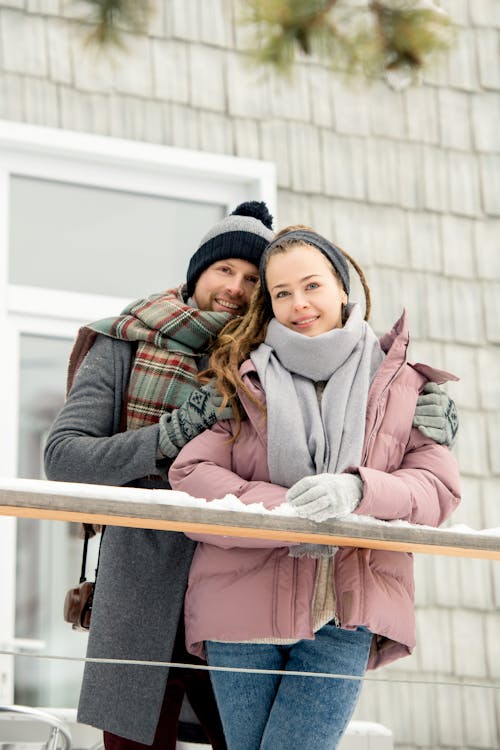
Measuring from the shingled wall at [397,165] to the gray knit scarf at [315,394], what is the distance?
260 cm

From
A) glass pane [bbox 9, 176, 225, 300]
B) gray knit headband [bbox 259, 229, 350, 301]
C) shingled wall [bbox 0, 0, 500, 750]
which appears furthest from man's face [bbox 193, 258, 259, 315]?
shingled wall [bbox 0, 0, 500, 750]

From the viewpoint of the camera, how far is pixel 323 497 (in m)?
2.12

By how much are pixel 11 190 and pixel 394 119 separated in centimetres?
165

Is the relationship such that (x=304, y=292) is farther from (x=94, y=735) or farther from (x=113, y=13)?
(x=94, y=735)

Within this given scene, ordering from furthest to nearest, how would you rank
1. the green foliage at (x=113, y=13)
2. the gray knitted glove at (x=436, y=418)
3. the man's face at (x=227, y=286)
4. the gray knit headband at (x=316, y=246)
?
the green foliage at (x=113, y=13)
the man's face at (x=227, y=286)
the gray knit headband at (x=316, y=246)
the gray knitted glove at (x=436, y=418)

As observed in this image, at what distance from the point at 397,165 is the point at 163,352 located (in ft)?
9.65

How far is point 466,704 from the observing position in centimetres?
495

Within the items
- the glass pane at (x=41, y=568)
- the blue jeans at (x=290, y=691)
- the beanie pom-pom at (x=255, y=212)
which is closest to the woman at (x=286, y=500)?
the blue jeans at (x=290, y=691)

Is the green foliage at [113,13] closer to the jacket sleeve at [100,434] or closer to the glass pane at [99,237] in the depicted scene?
the jacket sleeve at [100,434]

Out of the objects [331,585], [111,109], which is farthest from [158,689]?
[111,109]

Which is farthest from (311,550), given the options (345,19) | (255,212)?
(345,19)

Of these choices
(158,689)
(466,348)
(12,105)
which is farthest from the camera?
(466,348)

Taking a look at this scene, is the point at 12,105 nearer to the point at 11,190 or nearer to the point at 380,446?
the point at 11,190

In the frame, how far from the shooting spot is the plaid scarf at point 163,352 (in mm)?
2688
